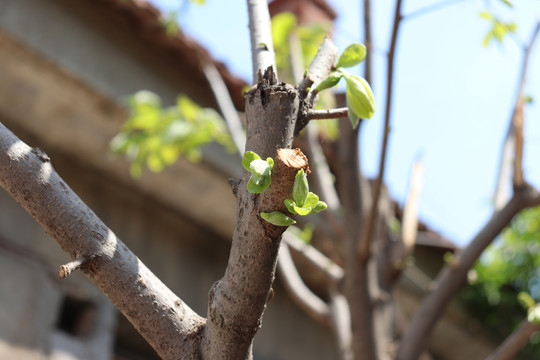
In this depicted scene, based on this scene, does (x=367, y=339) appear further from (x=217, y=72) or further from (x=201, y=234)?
(x=201, y=234)

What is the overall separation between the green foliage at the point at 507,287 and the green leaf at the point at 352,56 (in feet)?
15.4

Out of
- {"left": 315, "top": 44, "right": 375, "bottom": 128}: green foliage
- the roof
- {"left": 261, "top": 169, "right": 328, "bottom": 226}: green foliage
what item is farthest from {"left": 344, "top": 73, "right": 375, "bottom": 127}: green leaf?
the roof

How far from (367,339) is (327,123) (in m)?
1.59

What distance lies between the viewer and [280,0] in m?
6.71

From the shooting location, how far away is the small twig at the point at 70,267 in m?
1.16

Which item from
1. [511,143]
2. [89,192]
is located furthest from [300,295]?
[89,192]

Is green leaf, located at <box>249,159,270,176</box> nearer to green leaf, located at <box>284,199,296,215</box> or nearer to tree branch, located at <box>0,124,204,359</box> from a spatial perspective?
green leaf, located at <box>284,199,296,215</box>

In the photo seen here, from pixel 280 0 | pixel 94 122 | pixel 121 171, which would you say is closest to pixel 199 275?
pixel 121 171

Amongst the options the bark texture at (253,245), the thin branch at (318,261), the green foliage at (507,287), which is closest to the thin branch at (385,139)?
the thin branch at (318,261)

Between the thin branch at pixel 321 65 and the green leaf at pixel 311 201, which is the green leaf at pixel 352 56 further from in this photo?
the green leaf at pixel 311 201

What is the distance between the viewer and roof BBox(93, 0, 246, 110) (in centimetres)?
398

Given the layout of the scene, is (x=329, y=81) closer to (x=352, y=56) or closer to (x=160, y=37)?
(x=352, y=56)

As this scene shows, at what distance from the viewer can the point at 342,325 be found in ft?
9.95

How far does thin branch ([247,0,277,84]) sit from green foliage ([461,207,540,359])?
4.62m
